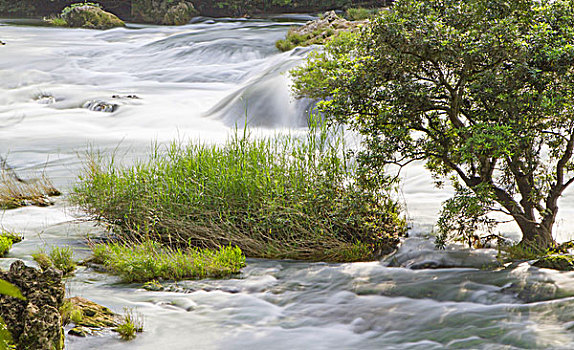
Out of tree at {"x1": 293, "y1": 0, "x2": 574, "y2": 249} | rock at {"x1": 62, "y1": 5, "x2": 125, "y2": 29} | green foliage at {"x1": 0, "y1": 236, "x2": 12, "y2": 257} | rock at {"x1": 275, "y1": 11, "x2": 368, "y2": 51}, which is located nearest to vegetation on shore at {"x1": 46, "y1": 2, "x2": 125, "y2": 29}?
rock at {"x1": 62, "y1": 5, "x2": 125, "y2": 29}

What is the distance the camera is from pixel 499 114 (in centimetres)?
539

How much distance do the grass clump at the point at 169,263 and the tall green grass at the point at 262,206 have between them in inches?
10.6

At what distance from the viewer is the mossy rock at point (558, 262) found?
524 cm

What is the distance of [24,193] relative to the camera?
9.16 m

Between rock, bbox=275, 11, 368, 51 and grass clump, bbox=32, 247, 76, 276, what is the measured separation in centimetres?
1289

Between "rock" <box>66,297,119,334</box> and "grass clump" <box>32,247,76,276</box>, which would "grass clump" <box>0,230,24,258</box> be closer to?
"grass clump" <box>32,247,76,276</box>

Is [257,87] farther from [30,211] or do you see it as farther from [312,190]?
[312,190]

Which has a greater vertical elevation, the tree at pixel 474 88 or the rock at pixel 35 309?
the tree at pixel 474 88

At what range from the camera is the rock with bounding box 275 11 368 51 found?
18688mm

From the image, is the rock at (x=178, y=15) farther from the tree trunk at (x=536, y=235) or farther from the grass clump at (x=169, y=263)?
the tree trunk at (x=536, y=235)

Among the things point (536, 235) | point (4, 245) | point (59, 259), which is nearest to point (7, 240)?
point (4, 245)

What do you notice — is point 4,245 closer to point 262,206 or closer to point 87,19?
point 262,206

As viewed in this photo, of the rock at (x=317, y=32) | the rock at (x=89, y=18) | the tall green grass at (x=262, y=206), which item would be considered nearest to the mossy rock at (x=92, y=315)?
the tall green grass at (x=262, y=206)

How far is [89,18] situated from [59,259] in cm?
3077
